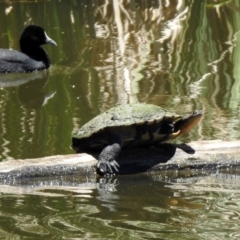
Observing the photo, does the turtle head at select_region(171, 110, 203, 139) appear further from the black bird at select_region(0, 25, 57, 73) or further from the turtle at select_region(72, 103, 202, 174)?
the black bird at select_region(0, 25, 57, 73)

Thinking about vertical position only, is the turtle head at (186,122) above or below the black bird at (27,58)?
below

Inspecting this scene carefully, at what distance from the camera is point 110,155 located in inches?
229

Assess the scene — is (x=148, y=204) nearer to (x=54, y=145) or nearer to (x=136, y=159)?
(x=136, y=159)

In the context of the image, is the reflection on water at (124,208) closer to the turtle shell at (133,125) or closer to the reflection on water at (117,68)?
the turtle shell at (133,125)

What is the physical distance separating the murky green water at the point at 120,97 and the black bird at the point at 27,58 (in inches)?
7.8

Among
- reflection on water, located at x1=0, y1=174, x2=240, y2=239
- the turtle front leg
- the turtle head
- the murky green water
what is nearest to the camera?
reflection on water, located at x1=0, y1=174, x2=240, y2=239

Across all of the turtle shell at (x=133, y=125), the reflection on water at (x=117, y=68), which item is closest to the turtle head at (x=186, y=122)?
the turtle shell at (x=133, y=125)

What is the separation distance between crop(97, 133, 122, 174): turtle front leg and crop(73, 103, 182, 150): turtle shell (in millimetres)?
64

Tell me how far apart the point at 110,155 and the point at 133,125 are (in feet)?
0.97

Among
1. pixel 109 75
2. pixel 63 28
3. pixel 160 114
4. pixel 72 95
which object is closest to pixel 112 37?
pixel 63 28

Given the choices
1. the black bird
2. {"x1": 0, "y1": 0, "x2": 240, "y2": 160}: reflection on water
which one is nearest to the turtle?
{"x1": 0, "y1": 0, "x2": 240, "y2": 160}: reflection on water

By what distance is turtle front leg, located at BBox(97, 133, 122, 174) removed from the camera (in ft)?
19.0

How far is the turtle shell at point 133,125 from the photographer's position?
597 centimetres

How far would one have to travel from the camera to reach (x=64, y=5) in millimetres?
16312
